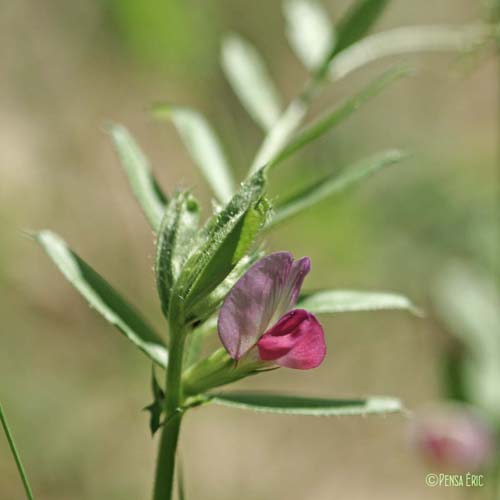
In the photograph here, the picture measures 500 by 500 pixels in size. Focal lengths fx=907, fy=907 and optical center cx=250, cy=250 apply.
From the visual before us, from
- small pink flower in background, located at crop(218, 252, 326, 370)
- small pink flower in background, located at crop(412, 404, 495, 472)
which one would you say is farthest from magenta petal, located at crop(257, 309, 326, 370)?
small pink flower in background, located at crop(412, 404, 495, 472)

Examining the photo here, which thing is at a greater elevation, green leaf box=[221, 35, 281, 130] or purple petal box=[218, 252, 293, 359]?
green leaf box=[221, 35, 281, 130]

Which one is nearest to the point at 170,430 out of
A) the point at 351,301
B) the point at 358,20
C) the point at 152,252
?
the point at 351,301

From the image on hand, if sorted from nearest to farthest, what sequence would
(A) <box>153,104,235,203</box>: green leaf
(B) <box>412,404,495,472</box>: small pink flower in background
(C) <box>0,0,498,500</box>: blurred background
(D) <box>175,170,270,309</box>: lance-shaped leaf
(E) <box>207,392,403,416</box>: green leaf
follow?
1. (D) <box>175,170,270,309</box>: lance-shaped leaf
2. (E) <box>207,392,403,416</box>: green leaf
3. (A) <box>153,104,235,203</box>: green leaf
4. (B) <box>412,404,495,472</box>: small pink flower in background
5. (C) <box>0,0,498,500</box>: blurred background

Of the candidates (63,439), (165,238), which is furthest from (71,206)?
(165,238)

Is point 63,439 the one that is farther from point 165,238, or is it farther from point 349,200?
point 165,238

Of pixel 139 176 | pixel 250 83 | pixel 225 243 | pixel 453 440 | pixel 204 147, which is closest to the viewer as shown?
pixel 225 243

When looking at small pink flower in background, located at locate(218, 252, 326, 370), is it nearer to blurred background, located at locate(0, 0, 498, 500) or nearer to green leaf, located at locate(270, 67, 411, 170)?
green leaf, located at locate(270, 67, 411, 170)

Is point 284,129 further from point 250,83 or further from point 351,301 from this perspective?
point 351,301
